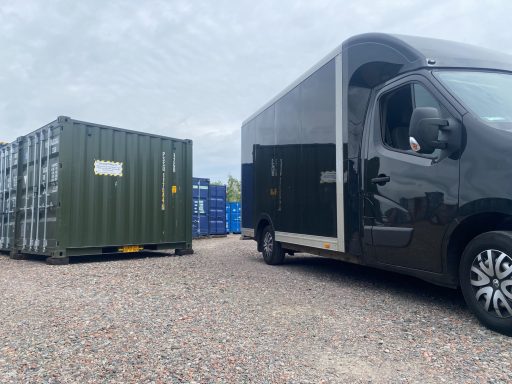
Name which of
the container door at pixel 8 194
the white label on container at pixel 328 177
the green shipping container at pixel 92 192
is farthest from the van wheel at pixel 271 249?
the container door at pixel 8 194

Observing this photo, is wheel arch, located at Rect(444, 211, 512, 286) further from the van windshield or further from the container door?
the container door

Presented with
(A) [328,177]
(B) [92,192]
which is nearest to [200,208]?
(B) [92,192]

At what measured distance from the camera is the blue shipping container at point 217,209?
62.0 ft

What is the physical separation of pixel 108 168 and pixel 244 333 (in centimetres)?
687

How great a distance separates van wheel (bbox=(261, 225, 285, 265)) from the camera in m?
7.94

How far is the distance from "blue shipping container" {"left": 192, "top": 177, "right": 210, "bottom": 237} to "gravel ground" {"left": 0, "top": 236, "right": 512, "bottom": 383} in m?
11.9

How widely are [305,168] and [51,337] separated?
14.1 feet

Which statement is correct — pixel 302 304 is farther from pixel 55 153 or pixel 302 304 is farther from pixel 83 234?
pixel 55 153

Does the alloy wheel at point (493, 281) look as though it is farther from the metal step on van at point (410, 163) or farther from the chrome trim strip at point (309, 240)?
the chrome trim strip at point (309, 240)

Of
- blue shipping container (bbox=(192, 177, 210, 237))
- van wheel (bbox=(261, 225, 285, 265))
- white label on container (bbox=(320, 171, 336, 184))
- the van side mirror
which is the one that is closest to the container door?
van wheel (bbox=(261, 225, 285, 265))

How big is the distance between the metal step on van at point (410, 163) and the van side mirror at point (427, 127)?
1 cm

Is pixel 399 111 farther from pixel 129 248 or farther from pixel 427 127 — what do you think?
pixel 129 248

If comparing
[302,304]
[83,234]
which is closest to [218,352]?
[302,304]

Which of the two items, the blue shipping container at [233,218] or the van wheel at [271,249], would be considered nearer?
the van wheel at [271,249]
